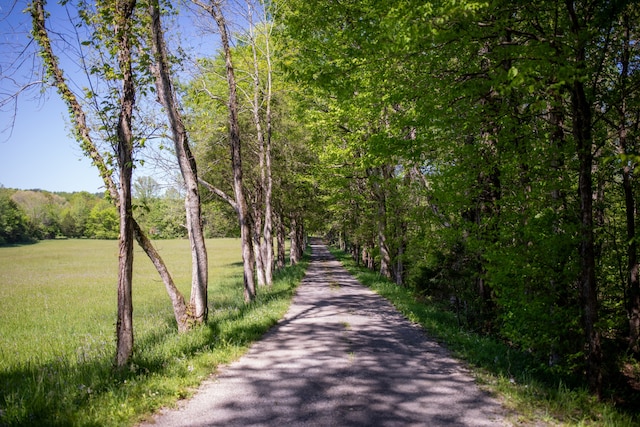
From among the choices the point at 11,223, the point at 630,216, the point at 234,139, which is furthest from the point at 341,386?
the point at 11,223

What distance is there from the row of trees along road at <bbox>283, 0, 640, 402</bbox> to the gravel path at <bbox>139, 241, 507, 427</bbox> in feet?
6.59

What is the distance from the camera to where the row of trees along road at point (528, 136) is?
18.2 feet

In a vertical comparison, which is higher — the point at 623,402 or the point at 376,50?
the point at 376,50

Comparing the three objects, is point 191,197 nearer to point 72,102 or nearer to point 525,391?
point 72,102

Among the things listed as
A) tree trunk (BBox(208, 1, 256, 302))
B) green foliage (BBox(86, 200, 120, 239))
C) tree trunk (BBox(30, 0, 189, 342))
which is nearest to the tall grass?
tree trunk (BBox(208, 1, 256, 302))

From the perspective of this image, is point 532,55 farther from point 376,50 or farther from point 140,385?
point 140,385

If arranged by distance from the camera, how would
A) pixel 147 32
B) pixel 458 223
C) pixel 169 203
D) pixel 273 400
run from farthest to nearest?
pixel 169 203, pixel 458 223, pixel 147 32, pixel 273 400

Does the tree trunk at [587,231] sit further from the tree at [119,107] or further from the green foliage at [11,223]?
the green foliage at [11,223]

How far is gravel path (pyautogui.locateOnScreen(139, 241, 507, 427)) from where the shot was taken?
4477 mm

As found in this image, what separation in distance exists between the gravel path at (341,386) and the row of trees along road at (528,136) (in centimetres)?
201

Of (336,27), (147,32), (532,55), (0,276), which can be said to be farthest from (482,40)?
(0,276)

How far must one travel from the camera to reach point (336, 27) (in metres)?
10.1

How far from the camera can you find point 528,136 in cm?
802

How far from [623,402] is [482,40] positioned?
23.6 ft
